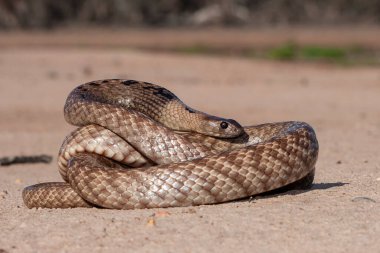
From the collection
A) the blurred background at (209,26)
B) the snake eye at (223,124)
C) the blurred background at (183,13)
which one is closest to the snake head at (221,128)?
the snake eye at (223,124)

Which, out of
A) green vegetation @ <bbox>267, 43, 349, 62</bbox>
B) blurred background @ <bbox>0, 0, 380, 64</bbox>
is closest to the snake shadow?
green vegetation @ <bbox>267, 43, 349, 62</bbox>

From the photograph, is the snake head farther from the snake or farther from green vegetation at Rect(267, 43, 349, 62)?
green vegetation at Rect(267, 43, 349, 62)

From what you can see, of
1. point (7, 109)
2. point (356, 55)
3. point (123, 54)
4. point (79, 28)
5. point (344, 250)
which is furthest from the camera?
point (79, 28)

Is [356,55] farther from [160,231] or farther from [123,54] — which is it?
[160,231]

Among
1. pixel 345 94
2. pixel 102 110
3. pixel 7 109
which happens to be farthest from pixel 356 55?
pixel 102 110

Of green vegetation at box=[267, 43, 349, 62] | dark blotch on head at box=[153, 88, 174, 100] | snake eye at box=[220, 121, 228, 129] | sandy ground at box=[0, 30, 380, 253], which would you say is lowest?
green vegetation at box=[267, 43, 349, 62]

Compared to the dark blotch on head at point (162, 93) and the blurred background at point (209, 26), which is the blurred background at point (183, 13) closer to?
the blurred background at point (209, 26)
